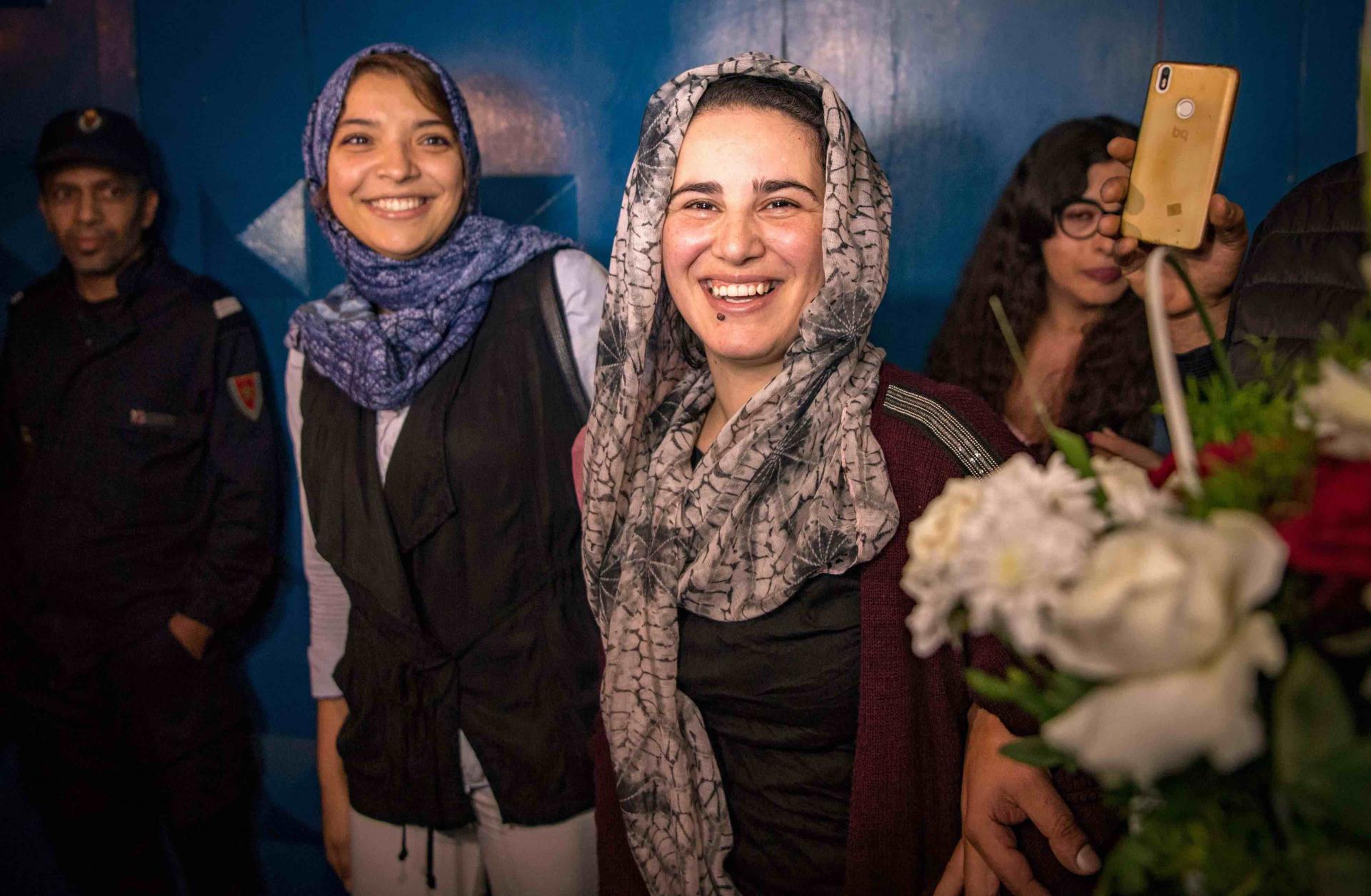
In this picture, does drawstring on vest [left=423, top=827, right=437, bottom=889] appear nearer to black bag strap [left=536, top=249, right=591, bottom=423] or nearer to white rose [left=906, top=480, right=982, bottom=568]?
black bag strap [left=536, top=249, right=591, bottom=423]

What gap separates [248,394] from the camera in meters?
2.32

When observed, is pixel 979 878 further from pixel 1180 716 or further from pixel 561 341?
pixel 561 341

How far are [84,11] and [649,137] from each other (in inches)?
83.8

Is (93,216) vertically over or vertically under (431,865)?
over

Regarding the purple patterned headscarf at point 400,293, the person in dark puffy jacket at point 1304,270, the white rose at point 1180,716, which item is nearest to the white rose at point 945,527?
the white rose at point 1180,716

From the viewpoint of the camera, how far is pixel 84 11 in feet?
8.27

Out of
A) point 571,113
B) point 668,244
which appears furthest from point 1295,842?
point 571,113

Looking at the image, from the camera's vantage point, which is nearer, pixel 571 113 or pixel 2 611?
pixel 571 113

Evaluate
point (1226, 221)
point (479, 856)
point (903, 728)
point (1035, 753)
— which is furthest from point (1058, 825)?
point (479, 856)

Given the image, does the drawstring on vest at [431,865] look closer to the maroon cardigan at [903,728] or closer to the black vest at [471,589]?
the black vest at [471,589]

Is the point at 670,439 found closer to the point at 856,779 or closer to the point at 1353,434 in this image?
the point at 856,779

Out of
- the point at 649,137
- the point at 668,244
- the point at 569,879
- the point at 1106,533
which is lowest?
the point at 569,879

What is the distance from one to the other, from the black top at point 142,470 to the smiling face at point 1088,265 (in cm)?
188

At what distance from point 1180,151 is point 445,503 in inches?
49.0
